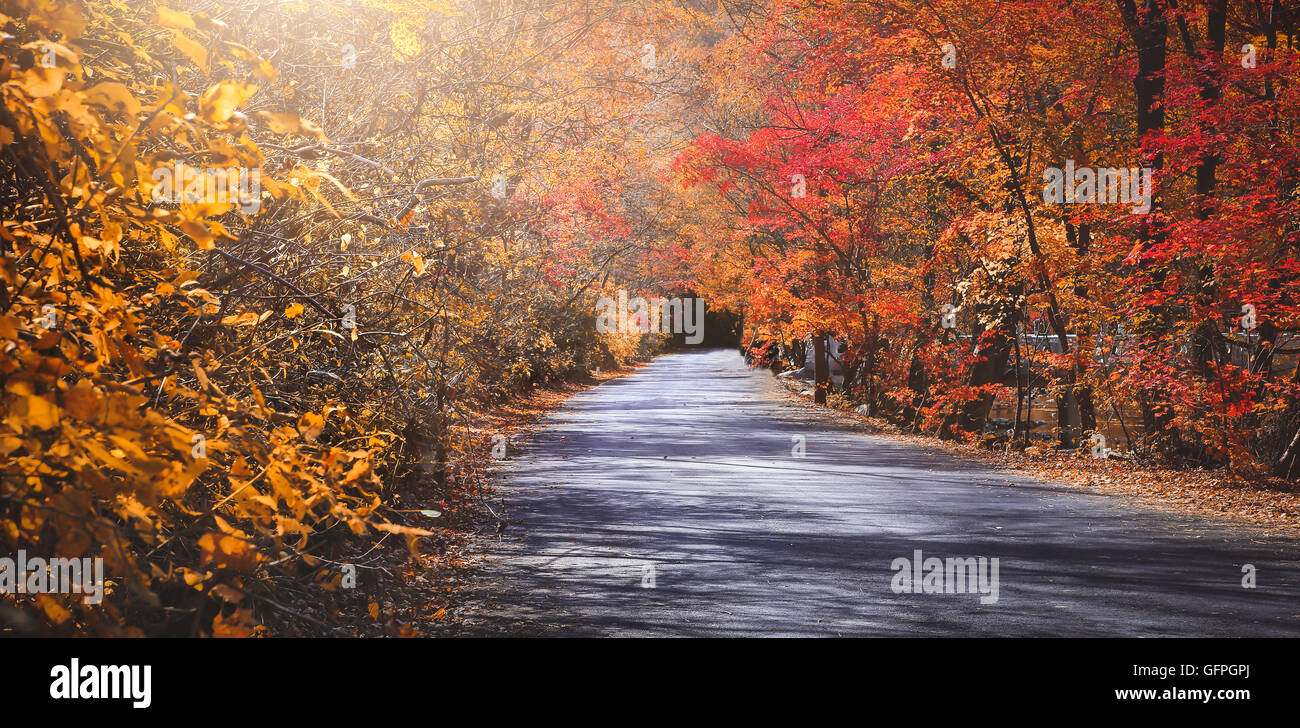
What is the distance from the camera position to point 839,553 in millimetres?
10562

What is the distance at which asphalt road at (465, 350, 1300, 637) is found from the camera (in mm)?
7871

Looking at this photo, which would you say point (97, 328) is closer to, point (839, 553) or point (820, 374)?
point (839, 553)

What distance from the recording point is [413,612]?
8.12 m

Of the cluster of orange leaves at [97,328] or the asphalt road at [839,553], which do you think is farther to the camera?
the asphalt road at [839,553]

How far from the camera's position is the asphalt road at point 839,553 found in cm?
787

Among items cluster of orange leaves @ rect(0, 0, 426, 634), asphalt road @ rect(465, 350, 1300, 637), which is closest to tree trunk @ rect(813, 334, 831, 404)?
asphalt road @ rect(465, 350, 1300, 637)

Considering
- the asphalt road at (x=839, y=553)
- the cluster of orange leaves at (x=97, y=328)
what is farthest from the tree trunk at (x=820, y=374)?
the cluster of orange leaves at (x=97, y=328)

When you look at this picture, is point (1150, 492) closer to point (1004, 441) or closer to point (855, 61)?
point (1004, 441)

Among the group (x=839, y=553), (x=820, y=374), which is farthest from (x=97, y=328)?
(x=820, y=374)

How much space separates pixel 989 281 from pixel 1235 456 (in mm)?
6337

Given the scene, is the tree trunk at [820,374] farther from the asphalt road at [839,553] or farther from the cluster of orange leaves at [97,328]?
the cluster of orange leaves at [97,328]

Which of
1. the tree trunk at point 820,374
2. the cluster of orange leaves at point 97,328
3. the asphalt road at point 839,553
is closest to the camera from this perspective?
the cluster of orange leaves at point 97,328

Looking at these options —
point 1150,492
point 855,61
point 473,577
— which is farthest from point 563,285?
point 473,577

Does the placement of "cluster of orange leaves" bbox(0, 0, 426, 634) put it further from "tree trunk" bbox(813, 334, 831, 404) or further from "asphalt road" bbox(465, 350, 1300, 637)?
"tree trunk" bbox(813, 334, 831, 404)
